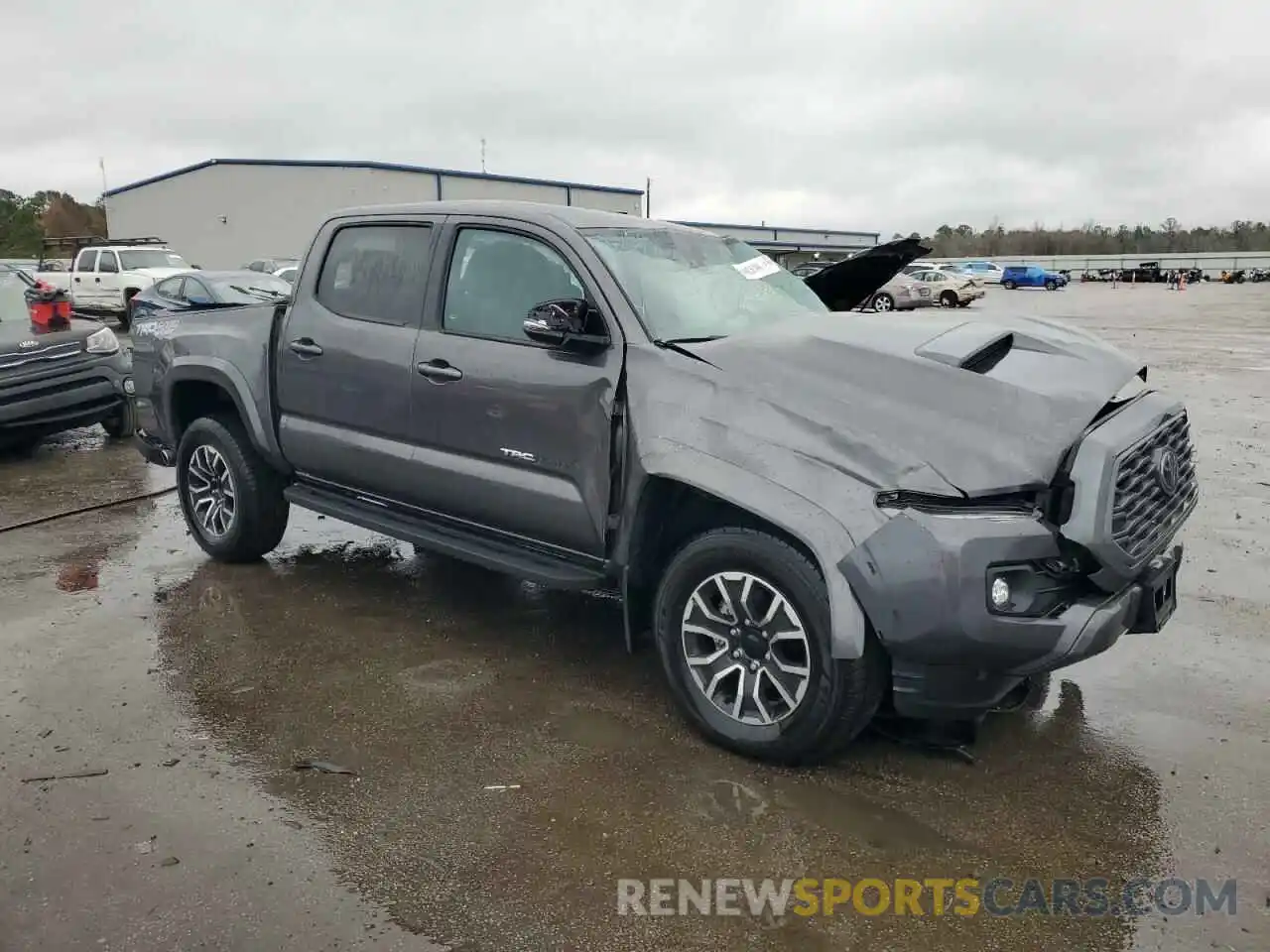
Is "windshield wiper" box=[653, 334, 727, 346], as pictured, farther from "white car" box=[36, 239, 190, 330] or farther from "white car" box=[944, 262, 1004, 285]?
"white car" box=[944, 262, 1004, 285]

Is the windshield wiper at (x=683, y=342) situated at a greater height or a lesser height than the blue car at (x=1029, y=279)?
lesser

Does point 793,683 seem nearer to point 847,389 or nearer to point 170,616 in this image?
point 847,389

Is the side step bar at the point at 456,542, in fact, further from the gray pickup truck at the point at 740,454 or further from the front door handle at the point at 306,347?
the front door handle at the point at 306,347

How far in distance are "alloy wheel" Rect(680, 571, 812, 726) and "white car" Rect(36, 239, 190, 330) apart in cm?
2249

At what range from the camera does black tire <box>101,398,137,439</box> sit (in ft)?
32.0

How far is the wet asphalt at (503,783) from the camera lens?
2709 millimetres

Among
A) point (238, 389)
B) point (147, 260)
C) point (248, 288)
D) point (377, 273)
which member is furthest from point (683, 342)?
point (147, 260)

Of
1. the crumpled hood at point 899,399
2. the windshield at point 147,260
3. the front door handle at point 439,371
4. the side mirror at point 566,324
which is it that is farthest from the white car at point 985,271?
the side mirror at point 566,324

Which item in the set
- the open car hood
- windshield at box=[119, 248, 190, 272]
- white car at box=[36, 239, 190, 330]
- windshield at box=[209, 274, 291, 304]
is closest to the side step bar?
the open car hood

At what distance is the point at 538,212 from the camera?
171 inches

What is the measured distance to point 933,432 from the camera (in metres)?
3.19

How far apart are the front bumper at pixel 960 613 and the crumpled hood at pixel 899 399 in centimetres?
15

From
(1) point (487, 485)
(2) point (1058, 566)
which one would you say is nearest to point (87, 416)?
Answer: (1) point (487, 485)

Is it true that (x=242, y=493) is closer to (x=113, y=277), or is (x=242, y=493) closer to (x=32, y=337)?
(x=32, y=337)
